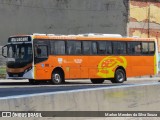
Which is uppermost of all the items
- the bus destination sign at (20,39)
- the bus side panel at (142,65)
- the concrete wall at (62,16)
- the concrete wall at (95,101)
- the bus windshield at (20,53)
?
the concrete wall at (62,16)

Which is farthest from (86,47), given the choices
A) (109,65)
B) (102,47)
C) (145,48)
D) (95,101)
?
(95,101)

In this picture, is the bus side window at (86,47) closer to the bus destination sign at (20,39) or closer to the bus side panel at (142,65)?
the bus side panel at (142,65)

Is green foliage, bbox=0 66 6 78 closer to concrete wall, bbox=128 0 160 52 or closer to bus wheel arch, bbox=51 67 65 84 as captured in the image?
bus wheel arch, bbox=51 67 65 84

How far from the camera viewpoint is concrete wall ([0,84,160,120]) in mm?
9380

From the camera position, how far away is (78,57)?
2970 centimetres

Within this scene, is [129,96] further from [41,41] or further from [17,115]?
[41,41]

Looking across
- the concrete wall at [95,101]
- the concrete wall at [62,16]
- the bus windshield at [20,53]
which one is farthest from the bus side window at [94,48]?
the concrete wall at [95,101]

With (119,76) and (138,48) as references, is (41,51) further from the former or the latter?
(138,48)

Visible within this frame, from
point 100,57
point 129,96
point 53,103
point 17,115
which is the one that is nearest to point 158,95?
point 129,96

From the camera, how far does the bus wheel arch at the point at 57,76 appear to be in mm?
28422

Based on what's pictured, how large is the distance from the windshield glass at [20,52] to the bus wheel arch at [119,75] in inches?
247

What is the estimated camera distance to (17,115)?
9.06 meters

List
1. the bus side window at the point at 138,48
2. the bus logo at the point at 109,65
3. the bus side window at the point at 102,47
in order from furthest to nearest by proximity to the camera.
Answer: the bus side window at the point at 138,48 < the bus logo at the point at 109,65 < the bus side window at the point at 102,47

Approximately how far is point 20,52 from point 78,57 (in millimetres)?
3451
